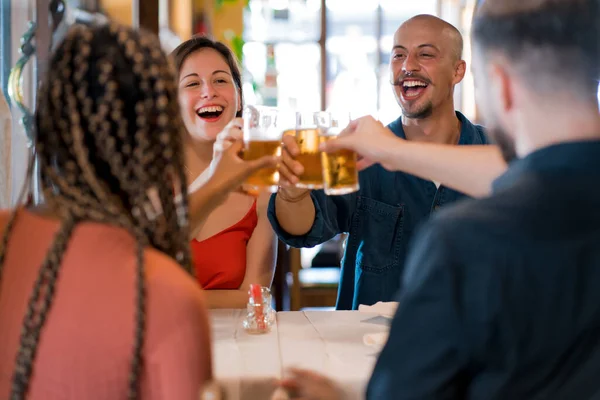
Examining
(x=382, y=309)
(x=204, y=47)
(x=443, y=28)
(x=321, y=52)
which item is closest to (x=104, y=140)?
(x=382, y=309)

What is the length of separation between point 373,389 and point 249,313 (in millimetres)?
859

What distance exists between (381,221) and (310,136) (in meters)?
0.74

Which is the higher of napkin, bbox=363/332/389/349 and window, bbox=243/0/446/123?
window, bbox=243/0/446/123

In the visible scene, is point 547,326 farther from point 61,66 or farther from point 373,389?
point 61,66

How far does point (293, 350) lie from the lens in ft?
5.29

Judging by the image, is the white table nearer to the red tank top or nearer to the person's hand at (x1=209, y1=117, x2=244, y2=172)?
the red tank top

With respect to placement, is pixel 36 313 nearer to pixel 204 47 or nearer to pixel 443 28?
pixel 204 47

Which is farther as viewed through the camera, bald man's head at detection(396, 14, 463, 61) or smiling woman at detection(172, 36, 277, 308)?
bald man's head at detection(396, 14, 463, 61)

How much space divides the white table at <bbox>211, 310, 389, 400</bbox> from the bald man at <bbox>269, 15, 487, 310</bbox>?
344 millimetres

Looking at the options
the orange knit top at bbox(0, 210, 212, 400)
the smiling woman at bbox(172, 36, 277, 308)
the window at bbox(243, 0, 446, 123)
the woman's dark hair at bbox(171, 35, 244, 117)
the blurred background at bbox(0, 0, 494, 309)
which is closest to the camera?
the orange knit top at bbox(0, 210, 212, 400)

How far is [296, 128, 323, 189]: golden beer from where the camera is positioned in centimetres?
170

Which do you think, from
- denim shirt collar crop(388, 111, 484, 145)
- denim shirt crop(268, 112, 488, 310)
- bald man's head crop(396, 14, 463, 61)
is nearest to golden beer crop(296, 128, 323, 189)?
denim shirt crop(268, 112, 488, 310)

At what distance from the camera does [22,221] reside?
100cm

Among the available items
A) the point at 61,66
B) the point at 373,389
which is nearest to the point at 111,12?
the point at 61,66
